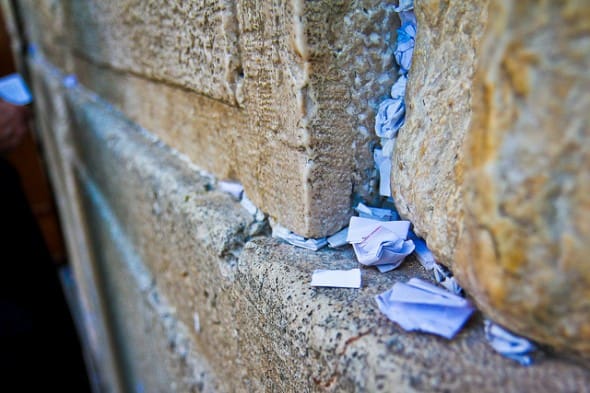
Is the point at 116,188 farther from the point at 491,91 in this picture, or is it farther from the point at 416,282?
the point at 491,91

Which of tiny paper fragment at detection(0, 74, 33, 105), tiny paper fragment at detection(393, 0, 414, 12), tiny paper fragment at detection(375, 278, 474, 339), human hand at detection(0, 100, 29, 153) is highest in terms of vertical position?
tiny paper fragment at detection(393, 0, 414, 12)

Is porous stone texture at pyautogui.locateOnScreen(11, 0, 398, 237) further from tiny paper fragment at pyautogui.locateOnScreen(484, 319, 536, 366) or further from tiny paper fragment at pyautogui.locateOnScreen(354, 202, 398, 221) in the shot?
tiny paper fragment at pyautogui.locateOnScreen(484, 319, 536, 366)

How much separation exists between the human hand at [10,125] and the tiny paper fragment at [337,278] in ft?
8.48

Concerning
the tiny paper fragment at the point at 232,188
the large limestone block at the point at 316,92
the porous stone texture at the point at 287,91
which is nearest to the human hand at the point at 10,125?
A: the porous stone texture at the point at 287,91

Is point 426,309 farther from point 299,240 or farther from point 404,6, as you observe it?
point 404,6

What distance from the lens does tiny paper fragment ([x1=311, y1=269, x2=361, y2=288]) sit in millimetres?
527

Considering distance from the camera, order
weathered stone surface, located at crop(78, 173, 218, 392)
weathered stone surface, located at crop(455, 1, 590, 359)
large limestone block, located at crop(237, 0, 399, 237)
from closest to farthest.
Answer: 1. weathered stone surface, located at crop(455, 1, 590, 359)
2. large limestone block, located at crop(237, 0, 399, 237)
3. weathered stone surface, located at crop(78, 173, 218, 392)

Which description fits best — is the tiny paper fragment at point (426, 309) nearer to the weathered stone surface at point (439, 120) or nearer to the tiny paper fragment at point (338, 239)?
the weathered stone surface at point (439, 120)

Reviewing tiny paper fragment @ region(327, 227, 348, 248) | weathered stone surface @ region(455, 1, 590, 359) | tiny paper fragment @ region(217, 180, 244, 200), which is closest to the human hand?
tiny paper fragment @ region(217, 180, 244, 200)

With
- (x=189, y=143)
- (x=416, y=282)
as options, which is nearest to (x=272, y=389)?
(x=416, y=282)

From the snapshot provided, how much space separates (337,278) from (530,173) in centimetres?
28

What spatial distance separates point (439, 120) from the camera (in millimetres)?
488

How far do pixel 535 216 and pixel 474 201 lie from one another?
5 cm

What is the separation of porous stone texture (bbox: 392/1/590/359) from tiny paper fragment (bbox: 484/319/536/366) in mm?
10
